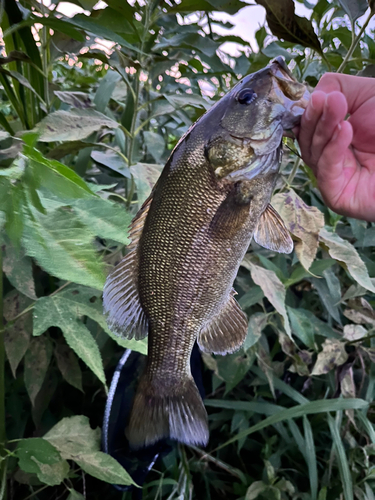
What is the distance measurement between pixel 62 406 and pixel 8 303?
47 cm

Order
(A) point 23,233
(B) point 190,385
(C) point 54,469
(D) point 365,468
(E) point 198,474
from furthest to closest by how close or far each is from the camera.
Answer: (E) point 198,474 → (D) point 365,468 → (C) point 54,469 → (B) point 190,385 → (A) point 23,233

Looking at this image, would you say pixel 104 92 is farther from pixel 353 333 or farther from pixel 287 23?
pixel 353 333

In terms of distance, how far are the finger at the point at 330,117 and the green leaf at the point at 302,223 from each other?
0.21 metres

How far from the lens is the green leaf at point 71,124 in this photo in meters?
0.72

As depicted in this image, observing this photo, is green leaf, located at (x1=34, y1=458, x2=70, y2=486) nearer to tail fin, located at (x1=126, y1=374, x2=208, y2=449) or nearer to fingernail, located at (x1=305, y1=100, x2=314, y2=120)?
tail fin, located at (x1=126, y1=374, x2=208, y2=449)

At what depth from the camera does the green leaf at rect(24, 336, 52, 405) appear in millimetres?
811

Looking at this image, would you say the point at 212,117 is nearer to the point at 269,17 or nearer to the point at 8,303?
the point at 269,17

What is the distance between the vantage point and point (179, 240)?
21.6 inches

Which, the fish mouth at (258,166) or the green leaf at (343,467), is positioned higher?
the fish mouth at (258,166)

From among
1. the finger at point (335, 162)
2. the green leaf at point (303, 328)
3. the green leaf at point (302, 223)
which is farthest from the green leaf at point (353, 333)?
the finger at point (335, 162)

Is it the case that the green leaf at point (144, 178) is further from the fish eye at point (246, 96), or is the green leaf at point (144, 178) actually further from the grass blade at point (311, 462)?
the grass blade at point (311, 462)

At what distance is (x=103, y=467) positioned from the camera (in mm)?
729

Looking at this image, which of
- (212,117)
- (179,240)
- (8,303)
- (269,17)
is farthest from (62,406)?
(269,17)

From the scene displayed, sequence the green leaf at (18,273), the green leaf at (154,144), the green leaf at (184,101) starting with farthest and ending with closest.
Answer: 1. the green leaf at (154,144)
2. the green leaf at (184,101)
3. the green leaf at (18,273)
